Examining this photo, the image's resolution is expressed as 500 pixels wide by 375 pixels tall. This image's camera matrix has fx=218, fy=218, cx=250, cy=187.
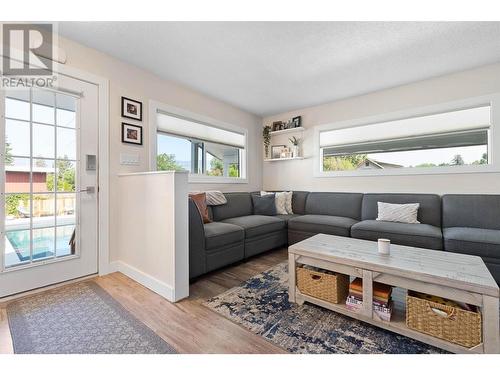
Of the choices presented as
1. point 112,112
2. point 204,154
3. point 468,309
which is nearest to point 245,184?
point 204,154

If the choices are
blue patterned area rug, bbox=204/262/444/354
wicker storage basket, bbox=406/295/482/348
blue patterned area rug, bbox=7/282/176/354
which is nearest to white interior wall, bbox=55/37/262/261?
blue patterned area rug, bbox=7/282/176/354

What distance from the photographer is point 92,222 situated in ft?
7.43

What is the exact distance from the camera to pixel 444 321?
1202 millimetres

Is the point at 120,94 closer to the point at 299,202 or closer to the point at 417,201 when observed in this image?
the point at 299,202

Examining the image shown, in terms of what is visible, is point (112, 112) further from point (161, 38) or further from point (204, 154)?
point (204, 154)

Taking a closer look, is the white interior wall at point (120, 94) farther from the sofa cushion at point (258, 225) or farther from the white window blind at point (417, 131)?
the white window blind at point (417, 131)

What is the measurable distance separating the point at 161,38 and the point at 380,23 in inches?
77.4

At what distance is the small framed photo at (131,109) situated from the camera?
2.48 meters

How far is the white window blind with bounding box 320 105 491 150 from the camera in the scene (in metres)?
2.73

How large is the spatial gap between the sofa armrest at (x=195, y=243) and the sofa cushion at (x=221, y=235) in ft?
0.28

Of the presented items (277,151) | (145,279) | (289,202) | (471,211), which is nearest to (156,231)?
(145,279)

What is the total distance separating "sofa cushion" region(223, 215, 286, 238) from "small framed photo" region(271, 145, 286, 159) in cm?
156

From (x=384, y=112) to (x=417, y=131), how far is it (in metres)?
0.52

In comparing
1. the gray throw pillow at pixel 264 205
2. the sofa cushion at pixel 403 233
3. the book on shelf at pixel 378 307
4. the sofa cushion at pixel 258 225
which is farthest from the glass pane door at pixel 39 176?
the sofa cushion at pixel 403 233
